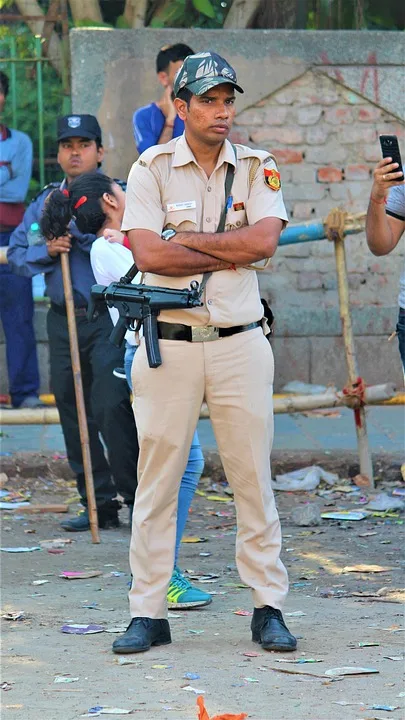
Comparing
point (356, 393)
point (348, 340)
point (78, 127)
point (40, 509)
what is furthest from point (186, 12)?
point (40, 509)

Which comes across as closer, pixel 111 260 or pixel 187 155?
pixel 187 155

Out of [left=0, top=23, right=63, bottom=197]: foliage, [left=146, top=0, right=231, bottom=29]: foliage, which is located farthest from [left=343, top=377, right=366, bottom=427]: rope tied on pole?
[left=146, top=0, right=231, bottom=29]: foliage

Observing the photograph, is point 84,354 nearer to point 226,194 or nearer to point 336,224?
point 336,224

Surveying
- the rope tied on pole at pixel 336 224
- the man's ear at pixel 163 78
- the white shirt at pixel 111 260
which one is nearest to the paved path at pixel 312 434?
the rope tied on pole at pixel 336 224

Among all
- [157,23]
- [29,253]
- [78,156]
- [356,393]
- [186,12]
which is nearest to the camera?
[29,253]

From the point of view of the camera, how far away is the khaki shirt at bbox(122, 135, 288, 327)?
14.5 feet

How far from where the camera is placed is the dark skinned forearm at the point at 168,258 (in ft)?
14.4

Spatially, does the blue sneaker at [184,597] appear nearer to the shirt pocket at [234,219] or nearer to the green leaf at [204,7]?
the shirt pocket at [234,219]

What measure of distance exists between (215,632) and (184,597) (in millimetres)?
434

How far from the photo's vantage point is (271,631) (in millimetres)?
4445

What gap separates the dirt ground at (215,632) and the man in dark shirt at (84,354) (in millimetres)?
322

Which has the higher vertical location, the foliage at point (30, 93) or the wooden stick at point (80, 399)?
the foliage at point (30, 93)

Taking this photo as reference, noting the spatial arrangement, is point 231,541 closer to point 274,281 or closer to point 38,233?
point 38,233

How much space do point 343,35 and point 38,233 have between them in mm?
4060
